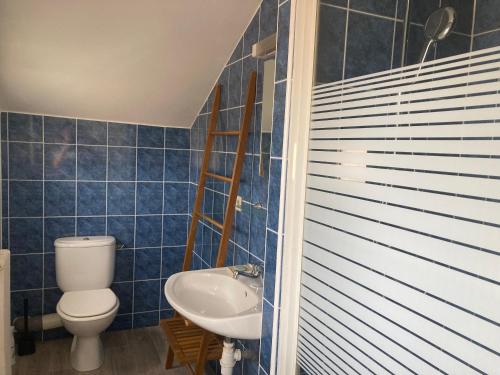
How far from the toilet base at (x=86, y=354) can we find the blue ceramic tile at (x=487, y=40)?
2.64 m

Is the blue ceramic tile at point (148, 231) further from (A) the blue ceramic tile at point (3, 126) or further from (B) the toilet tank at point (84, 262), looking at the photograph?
(A) the blue ceramic tile at point (3, 126)

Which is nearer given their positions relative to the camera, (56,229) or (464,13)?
(464,13)

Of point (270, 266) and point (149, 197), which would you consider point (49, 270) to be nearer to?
point (149, 197)

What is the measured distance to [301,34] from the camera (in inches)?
52.2

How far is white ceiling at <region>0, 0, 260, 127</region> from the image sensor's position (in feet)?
6.33

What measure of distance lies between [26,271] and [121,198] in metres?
0.80

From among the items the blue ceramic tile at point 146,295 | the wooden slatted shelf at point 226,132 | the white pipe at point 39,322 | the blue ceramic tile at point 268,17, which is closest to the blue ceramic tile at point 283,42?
the blue ceramic tile at point 268,17

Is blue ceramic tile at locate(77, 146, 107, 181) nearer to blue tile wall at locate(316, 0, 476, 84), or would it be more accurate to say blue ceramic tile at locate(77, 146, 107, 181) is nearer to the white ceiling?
the white ceiling

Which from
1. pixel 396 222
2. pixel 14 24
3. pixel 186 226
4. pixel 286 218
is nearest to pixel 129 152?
pixel 186 226

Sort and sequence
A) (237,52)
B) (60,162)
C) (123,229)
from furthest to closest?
1. (123,229)
2. (60,162)
3. (237,52)

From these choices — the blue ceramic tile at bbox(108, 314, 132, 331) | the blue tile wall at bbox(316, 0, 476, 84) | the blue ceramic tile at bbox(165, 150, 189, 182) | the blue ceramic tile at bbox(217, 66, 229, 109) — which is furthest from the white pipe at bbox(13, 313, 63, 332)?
the blue tile wall at bbox(316, 0, 476, 84)

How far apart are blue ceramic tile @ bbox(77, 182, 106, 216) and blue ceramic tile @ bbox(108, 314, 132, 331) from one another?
830mm

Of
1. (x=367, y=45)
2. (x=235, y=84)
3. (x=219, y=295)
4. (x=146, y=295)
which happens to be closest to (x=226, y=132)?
(x=235, y=84)

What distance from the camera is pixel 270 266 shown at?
1495 millimetres
